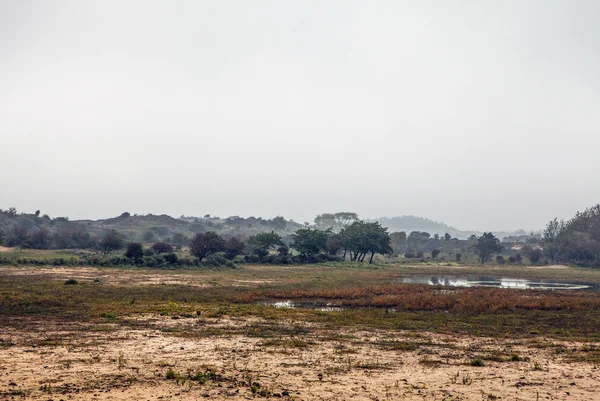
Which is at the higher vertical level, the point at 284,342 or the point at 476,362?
the point at 476,362

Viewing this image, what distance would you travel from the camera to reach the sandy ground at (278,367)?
10891 mm

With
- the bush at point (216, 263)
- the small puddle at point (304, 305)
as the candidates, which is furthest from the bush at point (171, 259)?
the small puddle at point (304, 305)

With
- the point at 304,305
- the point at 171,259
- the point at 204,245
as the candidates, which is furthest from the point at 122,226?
the point at 304,305

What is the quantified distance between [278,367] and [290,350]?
224 cm

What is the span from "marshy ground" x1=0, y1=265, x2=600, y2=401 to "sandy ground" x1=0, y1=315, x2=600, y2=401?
48 millimetres

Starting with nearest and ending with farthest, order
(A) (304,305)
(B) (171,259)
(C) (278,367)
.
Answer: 1. (C) (278,367)
2. (A) (304,305)
3. (B) (171,259)

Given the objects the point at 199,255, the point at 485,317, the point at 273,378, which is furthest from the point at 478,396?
the point at 199,255

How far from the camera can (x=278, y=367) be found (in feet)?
43.0

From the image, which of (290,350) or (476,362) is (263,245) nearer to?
(290,350)

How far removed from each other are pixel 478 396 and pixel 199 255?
62472mm

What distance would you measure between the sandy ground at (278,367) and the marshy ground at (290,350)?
48mm

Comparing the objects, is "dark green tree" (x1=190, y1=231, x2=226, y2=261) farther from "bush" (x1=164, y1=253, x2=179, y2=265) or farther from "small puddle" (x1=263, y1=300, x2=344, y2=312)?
"small puddle" (x1=263, y1=300, x2=344, y2=312)

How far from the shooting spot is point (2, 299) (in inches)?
1002

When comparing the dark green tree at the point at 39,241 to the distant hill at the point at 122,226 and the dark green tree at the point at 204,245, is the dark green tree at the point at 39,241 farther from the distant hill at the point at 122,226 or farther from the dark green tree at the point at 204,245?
the dark green tree at the point at 204,245
